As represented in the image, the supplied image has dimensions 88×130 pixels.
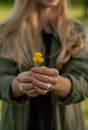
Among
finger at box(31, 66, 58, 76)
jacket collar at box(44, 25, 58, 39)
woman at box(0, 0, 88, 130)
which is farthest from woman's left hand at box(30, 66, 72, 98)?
jacket collar at box(44, 25, 58, 39)

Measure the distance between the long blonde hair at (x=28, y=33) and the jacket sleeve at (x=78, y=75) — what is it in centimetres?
4

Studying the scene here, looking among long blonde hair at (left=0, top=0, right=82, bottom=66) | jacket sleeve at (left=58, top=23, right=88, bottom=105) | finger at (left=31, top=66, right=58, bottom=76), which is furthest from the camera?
long blonde hair at (left=0, top=0, right=82, bottom=66)

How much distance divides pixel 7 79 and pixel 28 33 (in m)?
0.35

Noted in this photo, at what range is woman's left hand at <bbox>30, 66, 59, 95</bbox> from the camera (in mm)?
2988

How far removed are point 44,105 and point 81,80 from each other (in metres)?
0.27

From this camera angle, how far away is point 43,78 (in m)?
2.99

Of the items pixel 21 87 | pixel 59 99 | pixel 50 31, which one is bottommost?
pixel 59 99

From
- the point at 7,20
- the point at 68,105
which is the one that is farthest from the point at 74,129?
the point at 7,20

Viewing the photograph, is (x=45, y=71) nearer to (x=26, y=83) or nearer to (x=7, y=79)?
(x=26, y=83)

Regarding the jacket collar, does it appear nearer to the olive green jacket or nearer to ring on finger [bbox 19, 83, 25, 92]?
the olive green jacket

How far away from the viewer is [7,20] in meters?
3.43

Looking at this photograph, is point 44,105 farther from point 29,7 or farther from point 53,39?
point 29,7

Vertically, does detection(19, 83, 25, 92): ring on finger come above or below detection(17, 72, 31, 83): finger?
below

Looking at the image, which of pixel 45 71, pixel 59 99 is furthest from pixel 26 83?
pixel 59 99
